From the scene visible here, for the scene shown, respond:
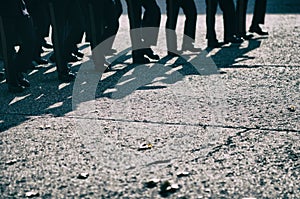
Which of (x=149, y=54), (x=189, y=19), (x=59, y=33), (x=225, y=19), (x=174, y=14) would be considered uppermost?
(x=59, y=33)

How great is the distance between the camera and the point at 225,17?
34.8 feet

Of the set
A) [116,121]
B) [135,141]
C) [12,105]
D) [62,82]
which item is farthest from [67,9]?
[135,141]

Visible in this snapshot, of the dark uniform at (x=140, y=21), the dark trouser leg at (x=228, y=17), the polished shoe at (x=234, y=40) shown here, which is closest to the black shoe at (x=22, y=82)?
the dark uniform at (x=140, y=21)

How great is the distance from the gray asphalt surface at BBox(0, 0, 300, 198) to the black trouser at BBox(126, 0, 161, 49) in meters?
0.53

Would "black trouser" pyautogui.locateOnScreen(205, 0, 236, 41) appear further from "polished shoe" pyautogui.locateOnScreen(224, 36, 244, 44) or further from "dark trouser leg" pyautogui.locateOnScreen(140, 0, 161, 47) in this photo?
"dark trouser leg" pyautogui.locateOnScreen(140, 0, 161, 47)

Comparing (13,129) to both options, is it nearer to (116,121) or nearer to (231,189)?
(116,121)

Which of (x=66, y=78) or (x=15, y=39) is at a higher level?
(x=15, y=39)

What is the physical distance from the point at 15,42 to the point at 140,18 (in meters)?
2.04

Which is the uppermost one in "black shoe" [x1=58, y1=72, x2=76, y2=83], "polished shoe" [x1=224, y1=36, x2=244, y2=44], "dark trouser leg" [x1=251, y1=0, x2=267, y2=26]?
"dark trouser leg" [x1=251, y1=0, x2=267, y2=26]

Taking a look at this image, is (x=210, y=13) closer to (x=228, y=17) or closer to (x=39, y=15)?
(x=228, y=17)

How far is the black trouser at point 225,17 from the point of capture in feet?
34.0

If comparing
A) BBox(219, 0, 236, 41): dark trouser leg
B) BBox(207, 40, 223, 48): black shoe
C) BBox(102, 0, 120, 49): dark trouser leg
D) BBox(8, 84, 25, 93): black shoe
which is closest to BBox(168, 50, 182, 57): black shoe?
BBox(207, 40, 223, 48): black shoe

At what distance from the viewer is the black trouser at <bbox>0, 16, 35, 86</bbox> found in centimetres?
738

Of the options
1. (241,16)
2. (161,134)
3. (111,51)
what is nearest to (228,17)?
(241,16)
